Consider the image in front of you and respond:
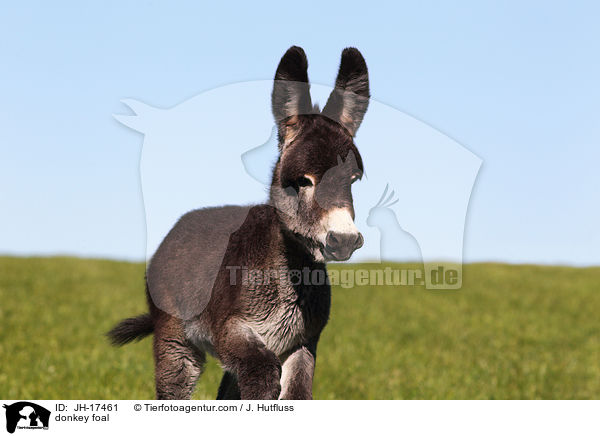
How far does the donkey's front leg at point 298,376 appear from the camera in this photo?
3232mm

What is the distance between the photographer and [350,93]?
2.90 meters

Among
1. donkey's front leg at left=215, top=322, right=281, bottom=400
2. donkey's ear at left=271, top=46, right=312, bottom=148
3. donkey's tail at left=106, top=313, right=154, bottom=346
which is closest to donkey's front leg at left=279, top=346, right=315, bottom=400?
donkey's front leg at left=215, top=322, right=281, bottom=400

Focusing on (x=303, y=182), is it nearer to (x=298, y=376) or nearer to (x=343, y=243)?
(x=343, y=243)

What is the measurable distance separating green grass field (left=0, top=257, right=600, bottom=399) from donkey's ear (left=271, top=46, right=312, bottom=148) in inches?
121

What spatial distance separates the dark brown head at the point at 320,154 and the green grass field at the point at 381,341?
9.51 feet

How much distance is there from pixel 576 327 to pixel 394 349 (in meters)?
7.23

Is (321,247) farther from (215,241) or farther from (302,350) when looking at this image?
(215,241)

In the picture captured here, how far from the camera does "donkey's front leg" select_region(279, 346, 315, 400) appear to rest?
10.6 ft

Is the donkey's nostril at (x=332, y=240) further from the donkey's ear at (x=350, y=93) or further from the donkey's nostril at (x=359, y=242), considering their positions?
the donkey's ear at (x=350, y=93)

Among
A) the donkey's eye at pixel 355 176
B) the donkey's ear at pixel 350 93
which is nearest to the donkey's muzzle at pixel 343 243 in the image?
the donkey's eye at pixel 355 176
